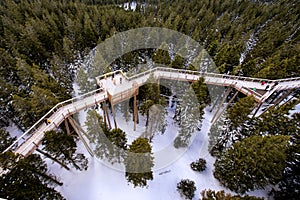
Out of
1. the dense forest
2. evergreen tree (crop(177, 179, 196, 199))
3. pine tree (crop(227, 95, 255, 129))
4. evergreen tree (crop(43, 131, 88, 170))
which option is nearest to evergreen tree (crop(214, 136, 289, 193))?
the dense forest

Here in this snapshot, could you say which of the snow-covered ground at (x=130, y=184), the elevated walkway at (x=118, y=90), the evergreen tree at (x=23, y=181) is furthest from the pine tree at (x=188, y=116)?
the evergreen tree at (x=23, y=181)

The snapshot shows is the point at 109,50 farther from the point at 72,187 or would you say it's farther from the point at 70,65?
the point at 72,187

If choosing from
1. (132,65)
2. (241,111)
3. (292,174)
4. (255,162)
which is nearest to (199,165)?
(255,162)

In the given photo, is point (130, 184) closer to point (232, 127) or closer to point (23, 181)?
point (23, 181)

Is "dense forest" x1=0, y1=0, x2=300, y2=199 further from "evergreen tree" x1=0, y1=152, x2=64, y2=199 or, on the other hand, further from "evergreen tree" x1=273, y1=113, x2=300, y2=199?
"evergreen tree" x1=0, y1=152, x2=64, y2=199

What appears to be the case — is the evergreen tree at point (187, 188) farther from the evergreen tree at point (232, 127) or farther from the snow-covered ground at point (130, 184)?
the evergreen tree at point (232, 127)
